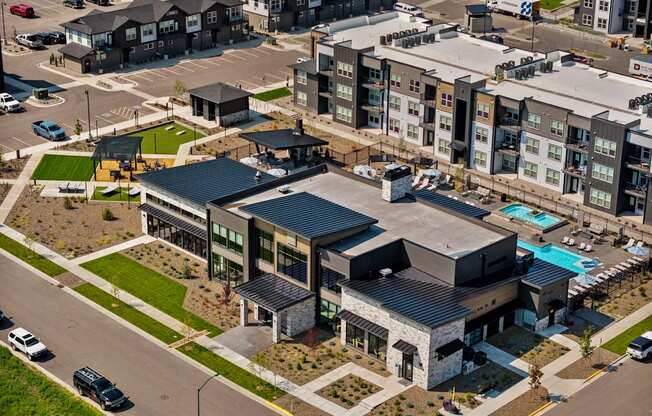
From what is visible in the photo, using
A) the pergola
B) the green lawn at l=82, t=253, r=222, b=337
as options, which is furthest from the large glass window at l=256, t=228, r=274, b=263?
the pergola

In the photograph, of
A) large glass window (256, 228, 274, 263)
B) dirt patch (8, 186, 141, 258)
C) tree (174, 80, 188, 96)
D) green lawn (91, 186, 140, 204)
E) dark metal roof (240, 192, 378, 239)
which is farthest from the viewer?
tree (174, 80, 188, 96)

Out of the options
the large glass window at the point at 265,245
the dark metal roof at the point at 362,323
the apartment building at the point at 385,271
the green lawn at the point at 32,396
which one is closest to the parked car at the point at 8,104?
the apartment building at the point at 385,271

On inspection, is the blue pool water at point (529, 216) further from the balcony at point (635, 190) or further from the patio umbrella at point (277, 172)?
the patio umbrella at point (277, 172)

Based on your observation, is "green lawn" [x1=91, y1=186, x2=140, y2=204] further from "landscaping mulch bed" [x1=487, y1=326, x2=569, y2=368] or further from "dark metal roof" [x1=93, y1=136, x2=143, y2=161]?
"landscaping mulch bed" [x1=487, y1=326, x2=569, y2=368]

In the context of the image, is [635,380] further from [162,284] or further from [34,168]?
[34,168]

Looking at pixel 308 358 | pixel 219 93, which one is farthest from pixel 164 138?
pixel 308 358

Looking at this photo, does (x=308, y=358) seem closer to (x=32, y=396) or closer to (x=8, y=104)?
(x=32, y=396)
